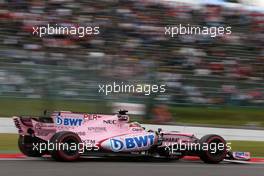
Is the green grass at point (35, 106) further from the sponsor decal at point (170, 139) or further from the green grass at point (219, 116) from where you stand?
the sponsor decal at point (170, 139)

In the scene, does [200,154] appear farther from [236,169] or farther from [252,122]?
[252,122]

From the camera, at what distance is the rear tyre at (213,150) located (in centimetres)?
1005

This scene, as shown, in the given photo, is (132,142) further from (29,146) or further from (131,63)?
(131,63)

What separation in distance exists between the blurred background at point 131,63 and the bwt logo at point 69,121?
4.19 meters

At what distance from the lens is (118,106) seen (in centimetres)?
1413

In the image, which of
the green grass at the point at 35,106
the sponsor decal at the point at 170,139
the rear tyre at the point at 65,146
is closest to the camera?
Answer: the rear tyre at the point at 65,146

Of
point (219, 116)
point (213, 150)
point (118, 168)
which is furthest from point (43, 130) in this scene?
→ point (219, 116)

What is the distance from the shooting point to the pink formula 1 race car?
881 cm

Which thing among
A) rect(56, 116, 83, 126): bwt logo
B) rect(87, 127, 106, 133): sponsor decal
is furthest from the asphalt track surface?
rect(56, 116, 83, 126): bwt logo

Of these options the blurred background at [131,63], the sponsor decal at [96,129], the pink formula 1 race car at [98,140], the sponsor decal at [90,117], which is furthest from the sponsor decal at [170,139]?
the blurred background at [131,63]

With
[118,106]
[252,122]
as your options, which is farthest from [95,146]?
[252,122]

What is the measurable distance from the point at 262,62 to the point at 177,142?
28.0 ft

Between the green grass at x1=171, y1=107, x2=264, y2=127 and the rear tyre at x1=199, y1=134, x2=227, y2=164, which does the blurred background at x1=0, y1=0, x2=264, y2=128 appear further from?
the rear tyre at x1=199, y1=134, x2=227, y2=164

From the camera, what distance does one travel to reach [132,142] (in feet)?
31.1
